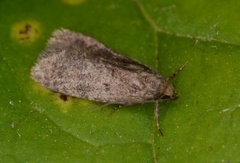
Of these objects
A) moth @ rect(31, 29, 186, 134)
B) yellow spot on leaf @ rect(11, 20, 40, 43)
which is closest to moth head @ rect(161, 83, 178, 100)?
moth @ rect(31, 29, 186, 134)

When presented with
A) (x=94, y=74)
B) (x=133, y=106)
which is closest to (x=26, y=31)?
(x=94, y=74)

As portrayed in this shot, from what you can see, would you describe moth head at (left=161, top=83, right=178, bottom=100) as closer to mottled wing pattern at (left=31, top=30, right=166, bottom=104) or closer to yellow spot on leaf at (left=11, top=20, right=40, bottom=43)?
mottled wing pattern at (left=31, top=30, right=166, bottom=104)

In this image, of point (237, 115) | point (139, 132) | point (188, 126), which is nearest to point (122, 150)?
point (139, 132)

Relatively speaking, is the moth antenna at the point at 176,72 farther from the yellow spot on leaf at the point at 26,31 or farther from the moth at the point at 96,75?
the yellow spot on leaf at the point at 26,31

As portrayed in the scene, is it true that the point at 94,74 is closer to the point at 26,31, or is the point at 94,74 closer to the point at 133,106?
the point at 133,106

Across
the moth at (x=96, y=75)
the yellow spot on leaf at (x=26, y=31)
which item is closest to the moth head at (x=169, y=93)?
the moth at (x=96, y=75)
